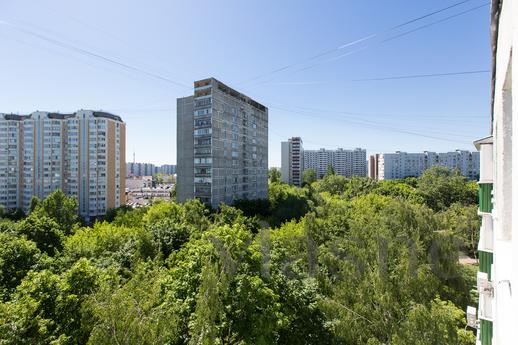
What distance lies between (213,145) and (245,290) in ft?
80.1

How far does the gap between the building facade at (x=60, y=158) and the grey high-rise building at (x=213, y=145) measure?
21.6 meters

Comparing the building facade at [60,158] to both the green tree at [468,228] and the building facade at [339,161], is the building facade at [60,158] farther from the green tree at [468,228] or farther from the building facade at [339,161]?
the building facade at [339,161]

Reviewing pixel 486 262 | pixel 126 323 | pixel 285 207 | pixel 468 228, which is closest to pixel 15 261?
pixel 126 323

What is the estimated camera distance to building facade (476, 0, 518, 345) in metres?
1.38

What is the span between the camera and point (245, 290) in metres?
6.64

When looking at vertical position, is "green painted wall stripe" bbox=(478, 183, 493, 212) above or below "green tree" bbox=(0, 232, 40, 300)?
above

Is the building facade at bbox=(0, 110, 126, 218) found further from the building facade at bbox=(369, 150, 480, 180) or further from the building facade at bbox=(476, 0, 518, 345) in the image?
the building facade at bbox=(369, 150, 480, 180)

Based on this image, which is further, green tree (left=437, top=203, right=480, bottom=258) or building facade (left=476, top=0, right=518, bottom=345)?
green tree (left=437, top=203, right=480, bottom=258)

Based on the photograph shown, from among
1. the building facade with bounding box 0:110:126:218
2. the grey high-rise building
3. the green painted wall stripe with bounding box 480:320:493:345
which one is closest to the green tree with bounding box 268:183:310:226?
the grey high-rise building

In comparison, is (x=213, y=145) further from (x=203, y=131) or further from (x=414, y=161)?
(x=414, y=161)

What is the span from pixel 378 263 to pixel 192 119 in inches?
1048

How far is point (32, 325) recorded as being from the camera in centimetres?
529

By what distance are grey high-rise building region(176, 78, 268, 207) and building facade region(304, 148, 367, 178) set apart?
6974cm

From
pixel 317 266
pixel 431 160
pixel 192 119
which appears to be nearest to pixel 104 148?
pixel 192 119
